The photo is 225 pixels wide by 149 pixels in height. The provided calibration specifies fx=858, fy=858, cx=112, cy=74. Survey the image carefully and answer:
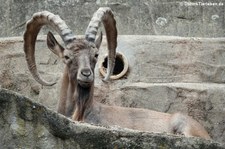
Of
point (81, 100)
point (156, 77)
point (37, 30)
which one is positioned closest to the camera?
point (81, 100)

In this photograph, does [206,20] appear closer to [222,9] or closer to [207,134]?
[222,9]

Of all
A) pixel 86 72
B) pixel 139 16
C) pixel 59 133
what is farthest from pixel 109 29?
pixel 59 133

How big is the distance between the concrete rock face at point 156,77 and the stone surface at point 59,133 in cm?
586

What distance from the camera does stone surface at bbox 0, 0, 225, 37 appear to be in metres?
14.3

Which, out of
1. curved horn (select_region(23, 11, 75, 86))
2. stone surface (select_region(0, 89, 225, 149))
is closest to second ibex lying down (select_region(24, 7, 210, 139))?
curved horn (select_region(23, 11, 75, 86))

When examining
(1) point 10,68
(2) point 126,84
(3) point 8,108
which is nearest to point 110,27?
(2) point 126,84

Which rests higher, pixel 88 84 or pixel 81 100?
pixel 88 84

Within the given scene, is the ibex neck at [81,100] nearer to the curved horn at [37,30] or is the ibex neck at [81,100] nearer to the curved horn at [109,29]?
the curved horn at [37,30]

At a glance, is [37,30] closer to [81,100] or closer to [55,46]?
[55,46]

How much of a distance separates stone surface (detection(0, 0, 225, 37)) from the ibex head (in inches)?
77.3

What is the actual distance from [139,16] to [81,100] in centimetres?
324

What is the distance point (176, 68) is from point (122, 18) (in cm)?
166

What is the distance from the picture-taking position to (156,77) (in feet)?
43.0

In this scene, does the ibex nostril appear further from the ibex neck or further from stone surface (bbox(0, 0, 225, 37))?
stone surface (bbox(0, 0, 225, 37))
